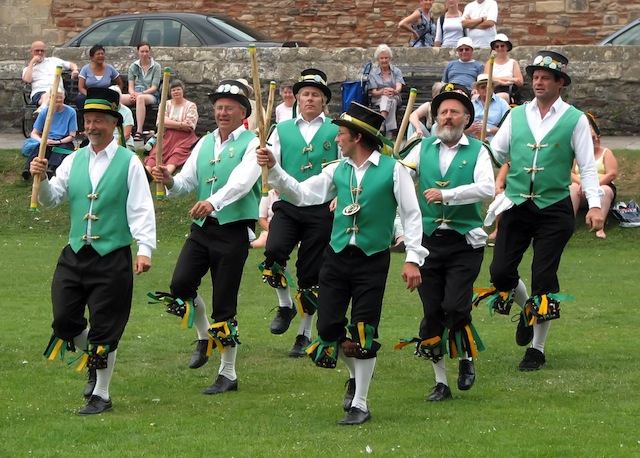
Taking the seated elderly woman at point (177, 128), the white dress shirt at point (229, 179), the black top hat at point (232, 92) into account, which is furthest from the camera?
the seated elderly woman at point (177, 128)

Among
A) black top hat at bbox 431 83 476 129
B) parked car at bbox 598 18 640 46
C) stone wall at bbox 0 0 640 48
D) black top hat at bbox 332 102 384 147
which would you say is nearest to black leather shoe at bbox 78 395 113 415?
black top hat at bbox 332 102 384 147

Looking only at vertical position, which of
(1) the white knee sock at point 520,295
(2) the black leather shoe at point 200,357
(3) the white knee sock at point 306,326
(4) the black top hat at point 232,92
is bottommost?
(2) the black leather shoe at point 200,357

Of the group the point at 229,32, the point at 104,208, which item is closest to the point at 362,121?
the point at 104,208

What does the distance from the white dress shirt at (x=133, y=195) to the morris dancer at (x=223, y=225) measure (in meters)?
0.58

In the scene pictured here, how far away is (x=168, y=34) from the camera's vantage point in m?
22.5

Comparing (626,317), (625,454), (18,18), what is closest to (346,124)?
(625,454)

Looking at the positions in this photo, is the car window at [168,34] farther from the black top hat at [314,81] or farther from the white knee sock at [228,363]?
the white knee sock at [228,363]

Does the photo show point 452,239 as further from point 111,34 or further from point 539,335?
point 111,34

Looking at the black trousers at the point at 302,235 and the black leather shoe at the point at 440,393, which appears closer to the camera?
the black leather shoe at the point at 440,393

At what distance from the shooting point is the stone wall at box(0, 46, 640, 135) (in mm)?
20000

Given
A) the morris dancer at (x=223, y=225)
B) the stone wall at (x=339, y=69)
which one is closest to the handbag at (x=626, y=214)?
the stone wall at (x=339, y=69)

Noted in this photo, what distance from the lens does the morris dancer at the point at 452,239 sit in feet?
28.4

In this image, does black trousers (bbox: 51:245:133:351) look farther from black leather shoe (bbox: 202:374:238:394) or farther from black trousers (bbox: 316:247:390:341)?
black trousers (bbox: 316:247:390:341)

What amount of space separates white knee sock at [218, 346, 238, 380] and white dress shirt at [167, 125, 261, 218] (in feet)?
3.09
